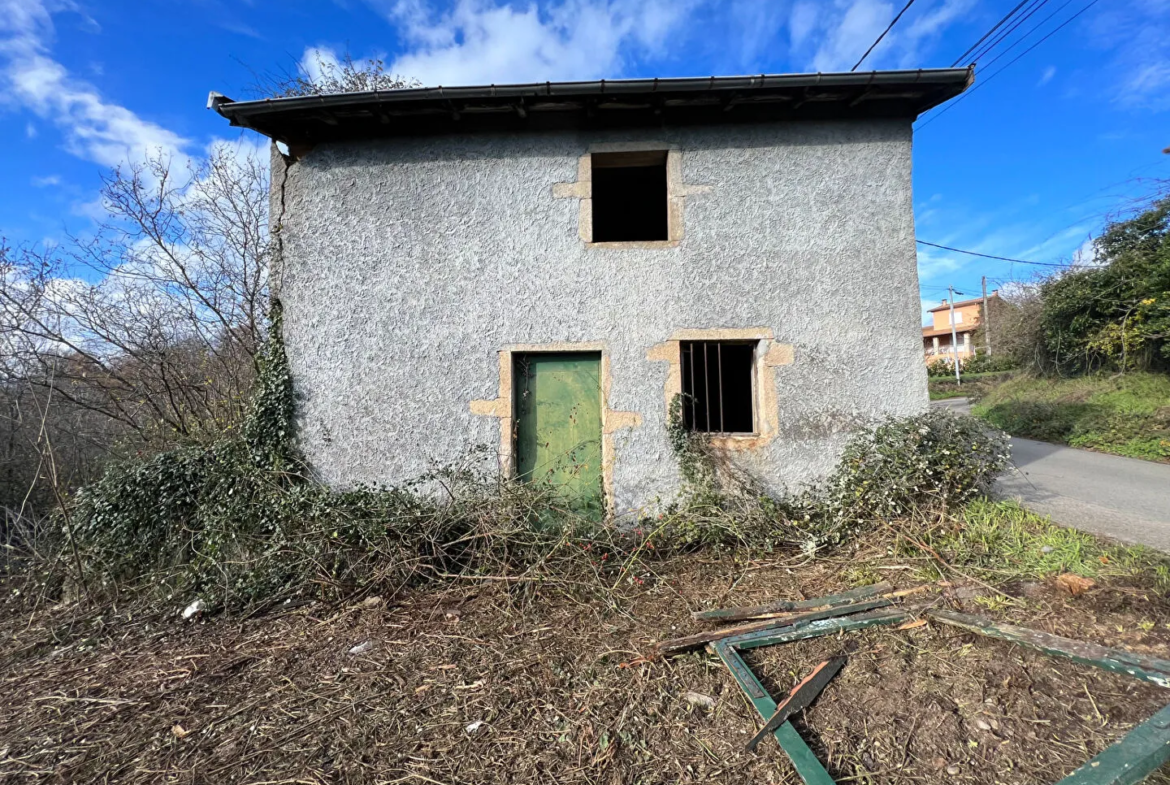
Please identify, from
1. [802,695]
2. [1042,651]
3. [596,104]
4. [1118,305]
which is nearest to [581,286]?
[596,104]

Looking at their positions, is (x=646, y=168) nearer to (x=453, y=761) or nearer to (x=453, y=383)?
(x=453, y=383)

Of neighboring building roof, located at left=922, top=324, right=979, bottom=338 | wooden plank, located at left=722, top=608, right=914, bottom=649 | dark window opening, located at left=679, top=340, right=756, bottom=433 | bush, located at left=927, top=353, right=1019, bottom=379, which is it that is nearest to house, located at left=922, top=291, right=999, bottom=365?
neighboring building roof, located at left=922, top=324, right=979, bottom=338

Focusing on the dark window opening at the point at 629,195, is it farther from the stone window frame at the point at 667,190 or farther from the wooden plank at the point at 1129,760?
the wooden plank at the point at 1129,760

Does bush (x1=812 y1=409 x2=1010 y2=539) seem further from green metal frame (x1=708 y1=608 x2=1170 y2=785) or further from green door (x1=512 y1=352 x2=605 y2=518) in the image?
green door (x1=512 y1=352 x2=605 y2=518)

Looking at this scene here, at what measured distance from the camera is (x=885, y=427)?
446 cm

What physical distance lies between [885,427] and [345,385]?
5.26 metres

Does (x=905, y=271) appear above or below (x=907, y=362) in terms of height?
above

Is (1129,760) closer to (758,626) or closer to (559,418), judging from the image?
(758,626)

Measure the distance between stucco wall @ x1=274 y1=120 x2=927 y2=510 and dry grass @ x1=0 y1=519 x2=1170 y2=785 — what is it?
1.61 metres

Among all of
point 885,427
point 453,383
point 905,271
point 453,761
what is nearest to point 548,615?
point 453,761

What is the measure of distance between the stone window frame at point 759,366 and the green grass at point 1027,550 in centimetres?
161

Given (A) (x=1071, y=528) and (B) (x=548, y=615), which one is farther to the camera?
(A) (x=1071, y=528)

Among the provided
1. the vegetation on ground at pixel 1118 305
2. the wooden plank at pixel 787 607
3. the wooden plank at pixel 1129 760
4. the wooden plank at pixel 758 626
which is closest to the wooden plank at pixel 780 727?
the wooden plank at pixel 758 626

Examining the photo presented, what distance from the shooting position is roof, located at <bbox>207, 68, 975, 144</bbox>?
177 inches
